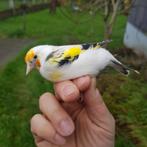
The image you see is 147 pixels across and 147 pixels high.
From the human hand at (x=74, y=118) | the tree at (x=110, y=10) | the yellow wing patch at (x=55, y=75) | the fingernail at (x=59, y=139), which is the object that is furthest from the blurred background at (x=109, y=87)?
the yellow wing patch at (x=55, y=75)

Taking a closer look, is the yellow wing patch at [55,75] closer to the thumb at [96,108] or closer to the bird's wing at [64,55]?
the bird's wing at [64,55]

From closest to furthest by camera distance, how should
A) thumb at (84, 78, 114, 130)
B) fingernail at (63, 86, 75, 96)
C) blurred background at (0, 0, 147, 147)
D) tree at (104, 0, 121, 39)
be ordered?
fingernail at (63, 86, 75, 96) < thumb at (84, 78, 114, 130) < blurred background at (0, 0, 147, 147) < tree at (104, 0, 121, 39)

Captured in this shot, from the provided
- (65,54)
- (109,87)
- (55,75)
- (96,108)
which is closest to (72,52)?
(65,54)

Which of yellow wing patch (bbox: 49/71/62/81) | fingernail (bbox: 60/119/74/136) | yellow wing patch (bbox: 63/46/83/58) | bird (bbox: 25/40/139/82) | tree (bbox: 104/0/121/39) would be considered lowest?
tree (bbox: 104/0/121/39)

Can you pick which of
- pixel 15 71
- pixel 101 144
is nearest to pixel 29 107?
pixel 15 71

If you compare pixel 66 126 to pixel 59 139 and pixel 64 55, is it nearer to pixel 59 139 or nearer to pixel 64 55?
pixel 59 139

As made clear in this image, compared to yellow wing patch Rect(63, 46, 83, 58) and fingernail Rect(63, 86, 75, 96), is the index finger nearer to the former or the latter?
fingernail Rect(63, 86, 75, 96)

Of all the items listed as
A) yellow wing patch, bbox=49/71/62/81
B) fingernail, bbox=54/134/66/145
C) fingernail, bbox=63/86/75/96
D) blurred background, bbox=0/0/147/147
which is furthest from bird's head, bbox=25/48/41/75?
blurred background, bbox=0/0/147/147
